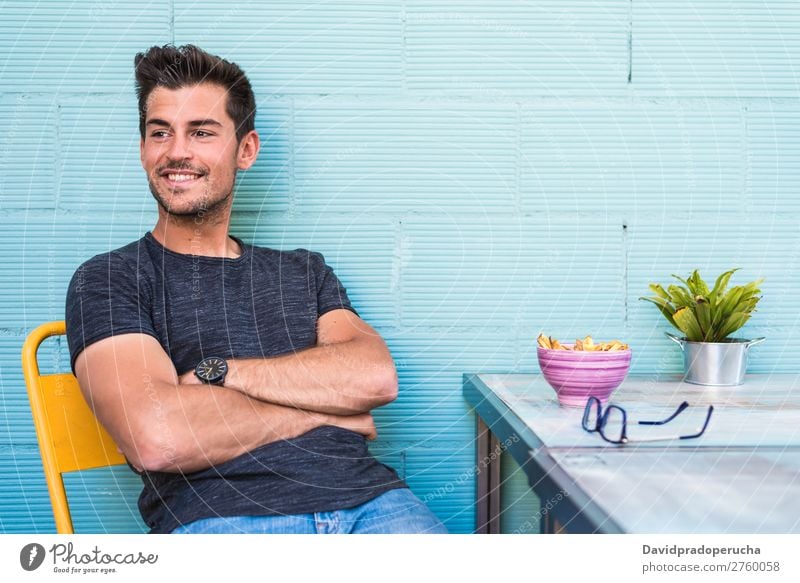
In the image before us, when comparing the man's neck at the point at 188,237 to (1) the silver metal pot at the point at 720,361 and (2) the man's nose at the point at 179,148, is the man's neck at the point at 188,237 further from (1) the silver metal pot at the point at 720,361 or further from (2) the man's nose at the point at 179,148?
(1) the silver metal pot at the point at 720,361

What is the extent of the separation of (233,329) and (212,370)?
0.09m

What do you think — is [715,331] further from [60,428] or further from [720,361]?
[60,428]

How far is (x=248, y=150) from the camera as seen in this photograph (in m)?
0.96

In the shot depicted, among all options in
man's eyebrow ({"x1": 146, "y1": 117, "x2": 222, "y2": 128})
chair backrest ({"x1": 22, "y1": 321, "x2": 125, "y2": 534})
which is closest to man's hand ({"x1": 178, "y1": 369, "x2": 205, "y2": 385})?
chair backrest ({"x1": 22, "y1": 321, "x2": 125, "y2": 534})

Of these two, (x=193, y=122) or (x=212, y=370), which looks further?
(x=193, y=122)

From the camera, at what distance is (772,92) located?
105 cm

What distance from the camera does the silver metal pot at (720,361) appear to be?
89 centimetres

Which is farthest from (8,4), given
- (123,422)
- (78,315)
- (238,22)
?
(123,422)

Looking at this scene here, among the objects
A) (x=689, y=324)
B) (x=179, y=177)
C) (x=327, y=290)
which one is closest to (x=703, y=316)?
(x=689, y=324)

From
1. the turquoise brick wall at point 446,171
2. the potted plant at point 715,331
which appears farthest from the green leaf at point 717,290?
the turquoise brick wall at point 446,171

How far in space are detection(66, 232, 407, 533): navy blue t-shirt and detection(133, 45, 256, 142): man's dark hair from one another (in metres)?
0.19

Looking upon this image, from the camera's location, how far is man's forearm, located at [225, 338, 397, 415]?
2.49 ft
